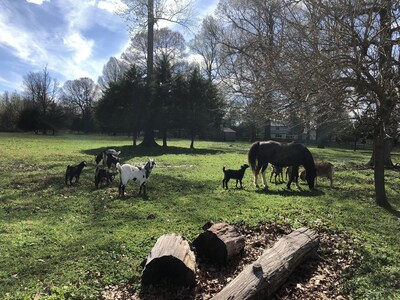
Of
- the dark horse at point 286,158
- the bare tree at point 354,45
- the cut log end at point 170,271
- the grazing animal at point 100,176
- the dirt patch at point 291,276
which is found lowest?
the dirt patch at point 291,276

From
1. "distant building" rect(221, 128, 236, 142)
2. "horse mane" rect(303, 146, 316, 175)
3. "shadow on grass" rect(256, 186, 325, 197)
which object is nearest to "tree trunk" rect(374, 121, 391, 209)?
"shadow on grass" rect(256, 186, 325, 197)

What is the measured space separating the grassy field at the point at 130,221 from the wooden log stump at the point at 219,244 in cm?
84

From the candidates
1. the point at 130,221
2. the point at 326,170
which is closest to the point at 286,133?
the point at 326,170

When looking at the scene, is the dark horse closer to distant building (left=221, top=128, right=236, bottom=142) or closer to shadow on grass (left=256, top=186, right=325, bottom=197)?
shadow on grass (left=256, top=186, right=325, bottom=197)

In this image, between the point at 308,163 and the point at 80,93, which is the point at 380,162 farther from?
the point at 80,93

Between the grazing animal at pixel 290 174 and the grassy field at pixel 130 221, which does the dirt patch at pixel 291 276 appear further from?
the grazing animal at pixel 290 174

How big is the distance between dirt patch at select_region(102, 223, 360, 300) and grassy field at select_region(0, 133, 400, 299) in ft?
0.68

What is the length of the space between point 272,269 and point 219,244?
3.60ft

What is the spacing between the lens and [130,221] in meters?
7.87

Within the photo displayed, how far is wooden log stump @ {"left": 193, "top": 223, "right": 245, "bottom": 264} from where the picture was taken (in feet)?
19.1

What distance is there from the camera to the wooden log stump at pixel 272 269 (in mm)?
4488

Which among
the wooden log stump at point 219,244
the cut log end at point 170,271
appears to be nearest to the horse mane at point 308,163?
the wooden log stump at point 219,244

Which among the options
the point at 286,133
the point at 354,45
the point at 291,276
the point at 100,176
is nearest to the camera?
the point at 291,276

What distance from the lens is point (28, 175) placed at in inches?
542
